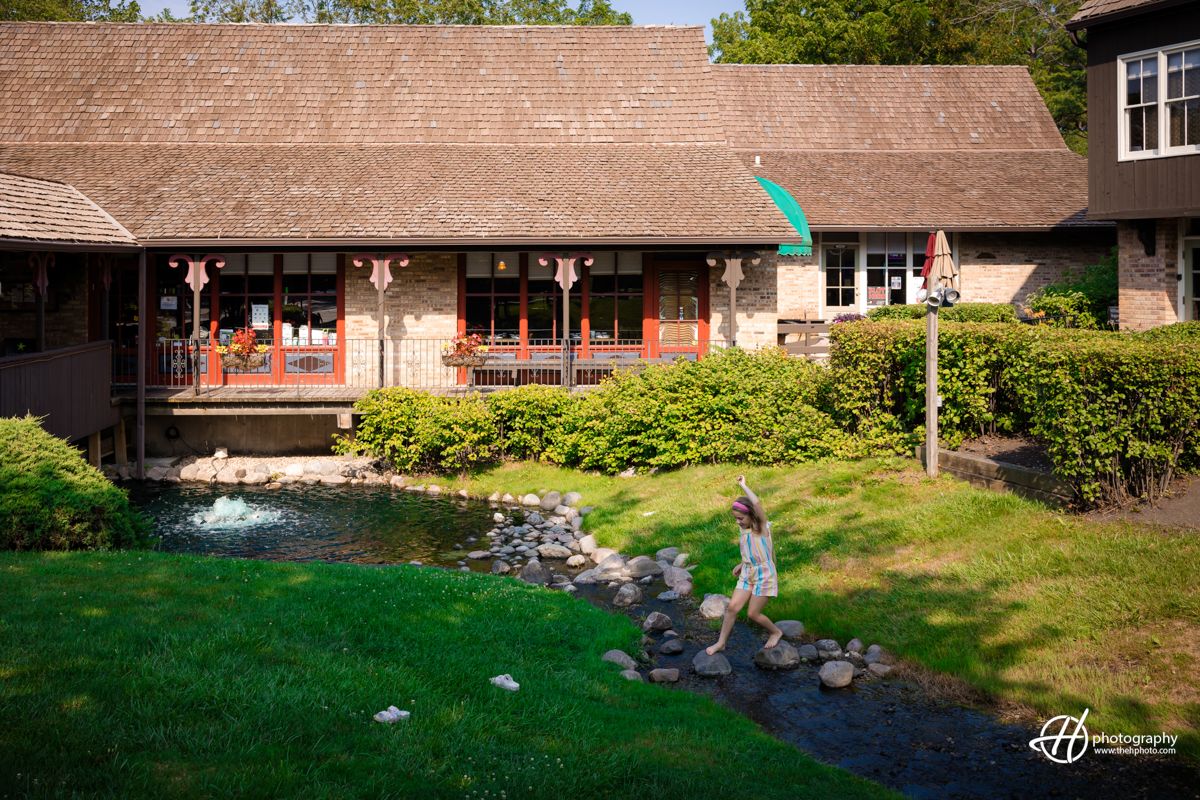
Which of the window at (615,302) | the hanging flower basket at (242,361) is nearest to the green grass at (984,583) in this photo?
the window at (615,302)

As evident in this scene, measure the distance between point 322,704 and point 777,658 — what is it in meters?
4.15

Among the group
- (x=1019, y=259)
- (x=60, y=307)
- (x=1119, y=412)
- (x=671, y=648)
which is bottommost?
(x=671, y=648)

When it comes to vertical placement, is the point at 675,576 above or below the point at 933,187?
below

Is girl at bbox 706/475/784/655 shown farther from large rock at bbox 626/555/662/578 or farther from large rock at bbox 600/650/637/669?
large rock at bbox 626/555/662/578

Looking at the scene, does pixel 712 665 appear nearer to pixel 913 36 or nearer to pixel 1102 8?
pixel 1102 8

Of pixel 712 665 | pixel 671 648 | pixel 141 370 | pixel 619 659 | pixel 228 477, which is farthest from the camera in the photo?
pixel 228 477

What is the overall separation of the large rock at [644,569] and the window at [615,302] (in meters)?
9.22

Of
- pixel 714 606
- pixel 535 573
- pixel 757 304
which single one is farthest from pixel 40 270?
pixel 757 304

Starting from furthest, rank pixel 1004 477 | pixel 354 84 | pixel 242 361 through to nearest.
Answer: pixel 354 84, pixel 242 361, pixel 1004 477

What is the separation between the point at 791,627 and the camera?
9.05 m

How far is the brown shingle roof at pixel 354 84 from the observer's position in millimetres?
22328

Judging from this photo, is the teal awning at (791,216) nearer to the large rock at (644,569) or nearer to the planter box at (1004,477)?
the planter box at (1004,477)

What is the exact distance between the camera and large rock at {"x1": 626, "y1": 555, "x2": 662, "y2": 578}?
37.1ft

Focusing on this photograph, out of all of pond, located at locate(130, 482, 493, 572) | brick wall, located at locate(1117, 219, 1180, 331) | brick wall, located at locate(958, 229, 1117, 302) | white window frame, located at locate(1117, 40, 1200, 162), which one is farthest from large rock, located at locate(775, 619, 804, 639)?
brick wall, located at locate(958, 229, 1117, 302)
